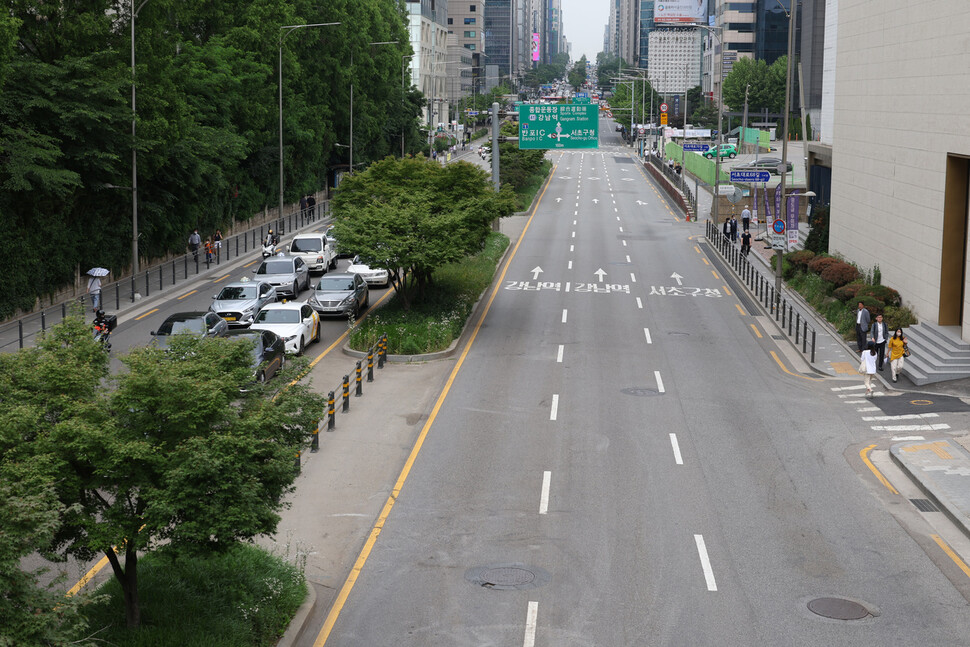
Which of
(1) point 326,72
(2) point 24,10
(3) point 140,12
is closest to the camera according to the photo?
(2) point 24,10

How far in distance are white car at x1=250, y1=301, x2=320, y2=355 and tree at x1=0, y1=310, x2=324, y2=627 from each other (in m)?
19.1

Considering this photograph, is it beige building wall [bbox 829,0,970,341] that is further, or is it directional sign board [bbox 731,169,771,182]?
directional sign board [bbox 731,169,771,182]

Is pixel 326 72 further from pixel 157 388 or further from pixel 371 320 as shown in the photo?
pixel 157 388

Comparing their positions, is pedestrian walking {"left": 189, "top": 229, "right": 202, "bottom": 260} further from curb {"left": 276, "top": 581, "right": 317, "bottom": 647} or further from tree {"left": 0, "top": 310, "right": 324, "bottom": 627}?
tree {"left": 0, "top": 310, "right": 324, "bottom": 627}

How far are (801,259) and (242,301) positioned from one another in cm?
2260

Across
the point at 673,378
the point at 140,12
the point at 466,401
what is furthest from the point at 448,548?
the point at 140,12

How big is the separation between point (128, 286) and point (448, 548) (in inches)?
1305

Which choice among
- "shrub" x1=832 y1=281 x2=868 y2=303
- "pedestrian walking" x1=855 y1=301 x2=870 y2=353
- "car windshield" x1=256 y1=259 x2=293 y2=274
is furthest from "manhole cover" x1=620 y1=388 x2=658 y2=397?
"car windshield" x1=256 y1=259 x2=293 y2=274

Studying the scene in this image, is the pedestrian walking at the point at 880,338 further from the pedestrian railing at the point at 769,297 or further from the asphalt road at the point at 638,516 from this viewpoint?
the asphalt road at the point at 638,516

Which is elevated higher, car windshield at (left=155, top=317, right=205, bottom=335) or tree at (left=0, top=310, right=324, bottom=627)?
tree at (left=0, top=310, right=324, bottom=627)

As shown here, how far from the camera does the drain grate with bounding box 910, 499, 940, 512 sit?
19.0 meters

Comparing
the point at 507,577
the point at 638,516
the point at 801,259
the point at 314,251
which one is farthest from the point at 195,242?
the point at 507,577

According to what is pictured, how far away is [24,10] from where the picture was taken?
129ft

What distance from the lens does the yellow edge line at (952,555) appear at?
52.9 feet
